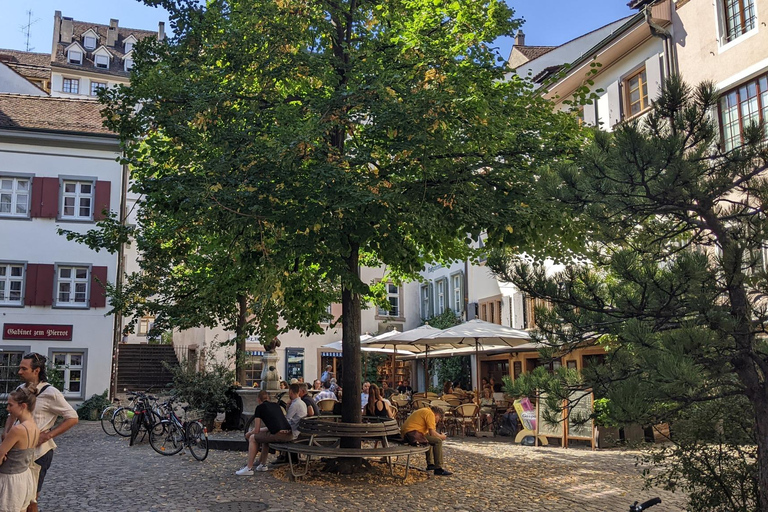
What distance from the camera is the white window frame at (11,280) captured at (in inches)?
1005

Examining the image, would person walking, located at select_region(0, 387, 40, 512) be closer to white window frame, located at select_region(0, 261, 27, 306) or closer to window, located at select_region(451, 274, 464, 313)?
white window frame, located at select_region(0, 261, 27, 306)

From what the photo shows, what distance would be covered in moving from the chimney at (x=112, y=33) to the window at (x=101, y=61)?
294 cm

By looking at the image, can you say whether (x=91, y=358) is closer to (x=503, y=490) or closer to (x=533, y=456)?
(x=533, y=456)

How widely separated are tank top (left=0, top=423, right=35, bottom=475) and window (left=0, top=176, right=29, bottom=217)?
2230cm

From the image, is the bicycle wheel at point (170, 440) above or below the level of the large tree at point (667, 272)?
below

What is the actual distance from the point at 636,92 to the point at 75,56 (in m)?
58.9

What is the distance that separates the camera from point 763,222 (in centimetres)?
523

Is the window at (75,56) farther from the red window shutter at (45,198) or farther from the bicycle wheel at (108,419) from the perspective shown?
the bicycle wheel at (108,419)

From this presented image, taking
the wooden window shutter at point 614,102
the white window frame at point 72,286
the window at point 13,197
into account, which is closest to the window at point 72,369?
the white window frame at point 72,286

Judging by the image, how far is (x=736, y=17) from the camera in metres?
15.8

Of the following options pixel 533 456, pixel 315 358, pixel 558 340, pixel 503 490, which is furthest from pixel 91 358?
pixel 558 340

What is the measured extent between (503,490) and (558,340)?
495 cm

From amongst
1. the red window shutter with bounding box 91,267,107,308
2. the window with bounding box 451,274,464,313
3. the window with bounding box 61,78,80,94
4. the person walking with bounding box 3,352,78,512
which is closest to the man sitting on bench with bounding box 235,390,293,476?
the person walking with bounding box 3,352,78,512

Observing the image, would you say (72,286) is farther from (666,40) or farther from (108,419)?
(666,40)
